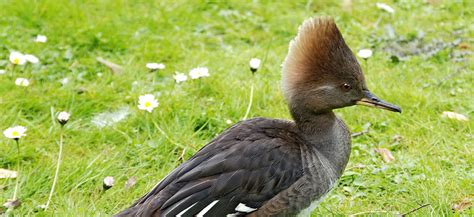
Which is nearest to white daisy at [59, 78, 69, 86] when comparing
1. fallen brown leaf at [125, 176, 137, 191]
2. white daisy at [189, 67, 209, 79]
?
white daisy at [189, 67, 209, 79]

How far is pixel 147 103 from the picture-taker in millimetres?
4852

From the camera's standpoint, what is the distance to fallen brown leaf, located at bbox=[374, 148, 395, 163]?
4.61m

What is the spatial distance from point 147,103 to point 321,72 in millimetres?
1542

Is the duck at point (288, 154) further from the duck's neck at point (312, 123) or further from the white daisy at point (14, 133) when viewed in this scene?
the white daisy at point (14, 133)

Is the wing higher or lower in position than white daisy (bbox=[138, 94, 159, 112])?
higher

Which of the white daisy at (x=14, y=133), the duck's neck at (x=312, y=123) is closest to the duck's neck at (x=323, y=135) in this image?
the duck's neck at (x=312, y=123)

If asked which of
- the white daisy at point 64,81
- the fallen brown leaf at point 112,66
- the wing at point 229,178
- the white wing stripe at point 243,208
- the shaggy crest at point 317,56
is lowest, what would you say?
the white daisy at point 64,81

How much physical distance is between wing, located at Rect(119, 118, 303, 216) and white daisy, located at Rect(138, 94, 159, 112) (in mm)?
1238

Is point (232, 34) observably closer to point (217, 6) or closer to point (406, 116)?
point (217, 6)

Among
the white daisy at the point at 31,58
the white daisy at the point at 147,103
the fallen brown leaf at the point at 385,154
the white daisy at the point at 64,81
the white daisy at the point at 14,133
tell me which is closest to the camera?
the white daisy at the point at 14,133

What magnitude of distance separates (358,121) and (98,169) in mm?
1803

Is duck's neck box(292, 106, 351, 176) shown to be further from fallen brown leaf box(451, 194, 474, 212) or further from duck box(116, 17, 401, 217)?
fallen brown leaf box(451, 194, 474, 212)

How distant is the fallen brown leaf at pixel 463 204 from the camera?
157 inches

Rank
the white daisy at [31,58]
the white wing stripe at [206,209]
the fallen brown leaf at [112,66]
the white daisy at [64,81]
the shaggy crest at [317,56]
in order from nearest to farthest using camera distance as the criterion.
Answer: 1. the white wing stripe at [206,209]
2. the shaggy crest at [317,56]
3. the white daisy at [31,58]
4. the white daisy at [64,81]
5. the fallen brown leaf at [112,66]
